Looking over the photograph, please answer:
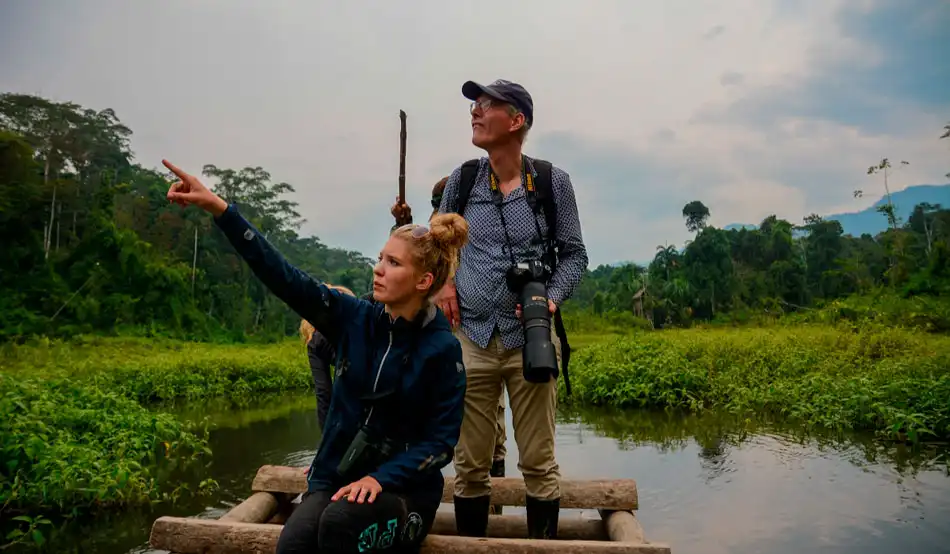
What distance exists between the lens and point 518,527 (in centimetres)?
311

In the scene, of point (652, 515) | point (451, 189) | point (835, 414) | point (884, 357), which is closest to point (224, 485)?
point (652, 515)

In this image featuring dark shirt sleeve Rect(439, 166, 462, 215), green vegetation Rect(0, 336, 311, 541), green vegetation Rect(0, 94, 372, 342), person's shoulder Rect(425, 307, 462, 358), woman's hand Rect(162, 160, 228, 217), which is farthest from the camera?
green vegetation Rect(0, 94, 372, 342)

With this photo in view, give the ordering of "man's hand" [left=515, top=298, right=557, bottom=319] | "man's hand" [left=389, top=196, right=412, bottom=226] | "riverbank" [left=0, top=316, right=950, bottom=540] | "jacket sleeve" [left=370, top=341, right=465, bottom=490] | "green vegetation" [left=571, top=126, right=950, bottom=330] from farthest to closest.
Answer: "green vegetation" [left=571, top=126, right=950, bottom=330], "riverbank" [left=0, top=316, right=950, bottom=540], "man's hand" [left=389, top=196, right=412, bottom=226], "man's hand" [left=515, top=298, right=557, bottom=319], "jacket sleeve" [left=370, top=341, right=465, bottom=490]

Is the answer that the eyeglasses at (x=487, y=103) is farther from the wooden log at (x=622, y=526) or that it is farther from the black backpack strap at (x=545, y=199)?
the wooden log at (x=622, y=526)

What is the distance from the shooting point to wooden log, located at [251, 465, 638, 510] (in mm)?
3107

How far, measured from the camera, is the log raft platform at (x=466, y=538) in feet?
7.05

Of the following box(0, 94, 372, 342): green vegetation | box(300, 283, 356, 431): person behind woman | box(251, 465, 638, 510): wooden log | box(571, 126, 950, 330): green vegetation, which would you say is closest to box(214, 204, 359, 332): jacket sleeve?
box(300, 283, 356, 431): person behind woman

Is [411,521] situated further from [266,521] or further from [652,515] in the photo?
[652,515]

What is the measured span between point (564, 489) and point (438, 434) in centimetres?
121

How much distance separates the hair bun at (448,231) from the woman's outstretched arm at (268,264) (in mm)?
344

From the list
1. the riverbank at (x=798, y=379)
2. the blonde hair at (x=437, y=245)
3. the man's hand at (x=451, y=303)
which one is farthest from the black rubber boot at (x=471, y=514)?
the riverbank at (x=798, y=379)

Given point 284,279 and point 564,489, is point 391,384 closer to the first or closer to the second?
point 284,279

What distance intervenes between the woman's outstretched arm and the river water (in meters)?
2.23

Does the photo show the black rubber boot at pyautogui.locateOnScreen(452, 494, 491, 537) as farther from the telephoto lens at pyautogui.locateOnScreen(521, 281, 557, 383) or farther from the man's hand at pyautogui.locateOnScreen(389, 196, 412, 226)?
the man's hand at pyautogui.locateOnScreen(389, 196, 412, 226)
